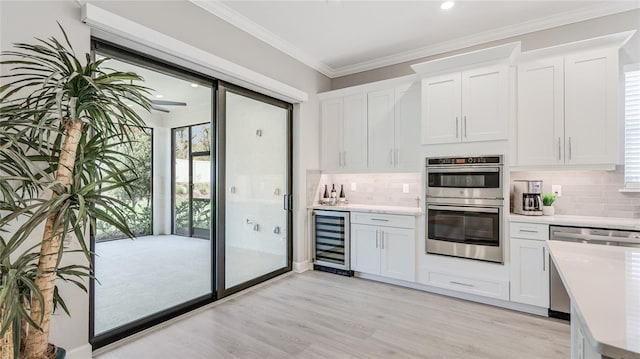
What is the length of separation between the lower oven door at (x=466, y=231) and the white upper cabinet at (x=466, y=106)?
2.57 feet

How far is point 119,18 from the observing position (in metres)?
2.18

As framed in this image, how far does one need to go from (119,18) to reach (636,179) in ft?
15.7

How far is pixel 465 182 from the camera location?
330 centimetres

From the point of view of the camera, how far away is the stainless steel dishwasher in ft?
8.43

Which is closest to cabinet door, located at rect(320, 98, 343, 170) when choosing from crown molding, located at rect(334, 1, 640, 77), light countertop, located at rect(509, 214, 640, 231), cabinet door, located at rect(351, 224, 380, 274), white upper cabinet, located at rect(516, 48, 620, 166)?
crown molding, located at rect(334, 1, 640, 77)

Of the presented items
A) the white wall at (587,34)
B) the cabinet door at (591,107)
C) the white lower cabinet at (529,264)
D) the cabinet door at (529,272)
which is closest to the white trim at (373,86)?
the white wall at (587,34)

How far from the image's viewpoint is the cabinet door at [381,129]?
4.00 metres

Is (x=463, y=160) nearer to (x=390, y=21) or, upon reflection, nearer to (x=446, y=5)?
(x=446, y=5)

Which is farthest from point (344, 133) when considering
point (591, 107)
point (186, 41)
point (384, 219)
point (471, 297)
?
point (591, 107)

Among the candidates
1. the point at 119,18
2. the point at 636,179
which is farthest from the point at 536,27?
the point at 119,18

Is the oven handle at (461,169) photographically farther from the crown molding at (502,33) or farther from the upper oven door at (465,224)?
the crown molding at (502,33)

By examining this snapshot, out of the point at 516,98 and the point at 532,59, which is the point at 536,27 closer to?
the point at 532,59

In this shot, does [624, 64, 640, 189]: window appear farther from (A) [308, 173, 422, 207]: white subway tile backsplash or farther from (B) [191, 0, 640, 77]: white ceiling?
(A) [308, 173, 422, 207]: white subway tile backsplash

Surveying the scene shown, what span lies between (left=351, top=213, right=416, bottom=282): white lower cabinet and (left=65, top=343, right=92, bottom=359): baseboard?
2.82 m
